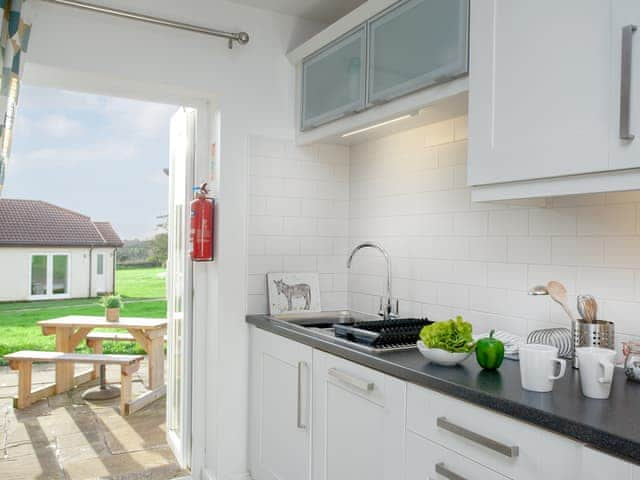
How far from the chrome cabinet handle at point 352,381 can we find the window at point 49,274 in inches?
106

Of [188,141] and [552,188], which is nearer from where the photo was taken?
[552,188]

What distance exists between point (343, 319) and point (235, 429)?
0.82 m

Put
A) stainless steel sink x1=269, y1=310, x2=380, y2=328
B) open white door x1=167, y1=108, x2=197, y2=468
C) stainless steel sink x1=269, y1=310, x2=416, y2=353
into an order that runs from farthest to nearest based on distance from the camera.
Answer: open white door x1=167, y1=108, x2=197, y2=468
stainless steel sink x1=269, y1=310, x2=380, y2=328
stainless steel sink x1=269, y1=310, x2=416, y2=353

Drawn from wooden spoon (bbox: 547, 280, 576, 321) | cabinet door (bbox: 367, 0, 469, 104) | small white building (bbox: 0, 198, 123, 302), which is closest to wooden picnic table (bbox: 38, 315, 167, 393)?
small white building (bbox: 0, 198, 123, 302)

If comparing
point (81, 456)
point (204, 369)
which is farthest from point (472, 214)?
point (81, 456)

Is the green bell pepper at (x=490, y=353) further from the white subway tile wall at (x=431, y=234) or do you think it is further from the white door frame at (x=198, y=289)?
the white door frame at (x=198, y=289)

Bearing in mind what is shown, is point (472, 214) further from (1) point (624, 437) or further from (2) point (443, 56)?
(1) point (624, 437)

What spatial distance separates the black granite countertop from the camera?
1065mm

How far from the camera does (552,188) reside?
4.74 feet

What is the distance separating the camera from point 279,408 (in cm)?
242

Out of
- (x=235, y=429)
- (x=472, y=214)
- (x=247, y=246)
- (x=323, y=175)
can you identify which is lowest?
(x=235, y=429)

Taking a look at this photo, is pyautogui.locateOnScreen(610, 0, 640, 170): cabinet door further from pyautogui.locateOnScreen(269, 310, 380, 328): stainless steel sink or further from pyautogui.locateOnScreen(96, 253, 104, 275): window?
pyautogui.locateOnScreen(96, 253, 104, 275): window

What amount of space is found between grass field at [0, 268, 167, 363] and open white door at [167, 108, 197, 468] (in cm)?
76

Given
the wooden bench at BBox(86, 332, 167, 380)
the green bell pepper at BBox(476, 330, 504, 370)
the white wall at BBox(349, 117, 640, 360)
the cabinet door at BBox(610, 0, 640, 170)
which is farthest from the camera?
the wooden bench at BBox(86, 332, 167, 380)
